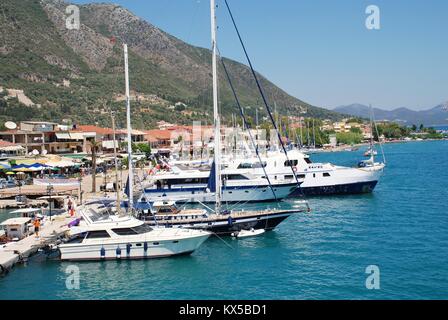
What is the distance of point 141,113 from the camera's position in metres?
157

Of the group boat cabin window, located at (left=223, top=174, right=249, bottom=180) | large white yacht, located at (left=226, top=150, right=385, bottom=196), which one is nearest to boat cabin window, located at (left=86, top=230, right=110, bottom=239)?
boat cabin window, located at (left=223, top=174, right=249, bottom=180)

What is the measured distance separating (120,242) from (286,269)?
8.82 metres

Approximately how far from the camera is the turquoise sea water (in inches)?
860

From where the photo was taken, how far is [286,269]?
2505cm

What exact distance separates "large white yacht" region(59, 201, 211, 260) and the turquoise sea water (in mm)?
577

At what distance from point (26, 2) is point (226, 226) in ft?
605

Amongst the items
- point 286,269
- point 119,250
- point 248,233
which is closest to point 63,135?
point 248,233

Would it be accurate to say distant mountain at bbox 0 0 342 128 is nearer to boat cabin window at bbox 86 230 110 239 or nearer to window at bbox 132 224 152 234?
window at bbox 132 224 152 234

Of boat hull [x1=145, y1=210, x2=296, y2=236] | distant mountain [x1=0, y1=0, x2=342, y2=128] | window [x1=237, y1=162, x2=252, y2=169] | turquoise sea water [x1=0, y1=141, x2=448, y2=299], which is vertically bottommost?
turquoise sea water [x1=0, y1=141, x2=448, y2=299]

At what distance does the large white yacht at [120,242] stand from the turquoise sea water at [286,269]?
1.89 ft

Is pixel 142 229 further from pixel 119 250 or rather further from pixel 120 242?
pixel 119 250
